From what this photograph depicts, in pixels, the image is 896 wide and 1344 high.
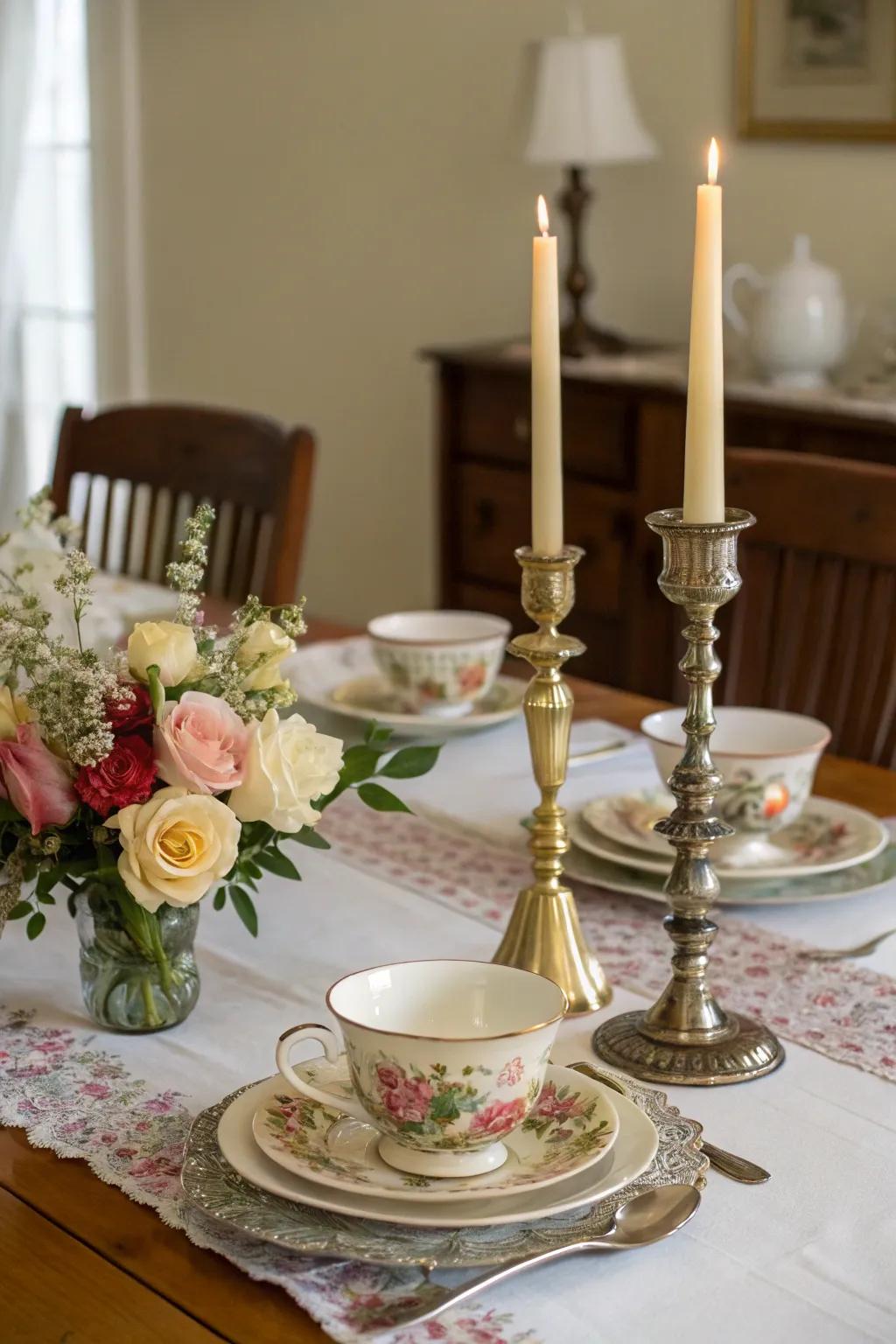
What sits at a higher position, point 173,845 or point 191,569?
point 191,569

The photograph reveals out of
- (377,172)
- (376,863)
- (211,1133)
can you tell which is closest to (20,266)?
(377,172)

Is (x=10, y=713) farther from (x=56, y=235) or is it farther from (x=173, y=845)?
(x=56, y=235)

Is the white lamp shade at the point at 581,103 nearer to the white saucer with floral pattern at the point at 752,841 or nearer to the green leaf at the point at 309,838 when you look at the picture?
the white saucer with floral pattern at the point at 752,841

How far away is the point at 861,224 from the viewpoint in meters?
2.75

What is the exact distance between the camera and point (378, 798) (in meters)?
0.95

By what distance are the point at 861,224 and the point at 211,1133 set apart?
7.67 ft

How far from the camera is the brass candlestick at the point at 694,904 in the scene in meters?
0.80

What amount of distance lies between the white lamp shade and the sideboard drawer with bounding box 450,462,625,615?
1.79 ft

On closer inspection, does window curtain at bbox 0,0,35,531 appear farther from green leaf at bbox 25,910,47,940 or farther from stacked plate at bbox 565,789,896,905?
green leaf at bbox 25,910,47,940

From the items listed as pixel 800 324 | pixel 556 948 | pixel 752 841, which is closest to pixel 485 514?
pixel 800 324

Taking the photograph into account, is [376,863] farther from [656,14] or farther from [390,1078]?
[656,14]

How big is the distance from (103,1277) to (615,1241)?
0.21m

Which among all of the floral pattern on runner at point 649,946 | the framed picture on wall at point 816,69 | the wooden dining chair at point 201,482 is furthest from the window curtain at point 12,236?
the floral pattern on runner at point 649,946

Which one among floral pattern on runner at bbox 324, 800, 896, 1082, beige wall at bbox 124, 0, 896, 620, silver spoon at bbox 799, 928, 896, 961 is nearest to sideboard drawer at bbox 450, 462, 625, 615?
beige wall at bbox 124, 0, 896, 620
